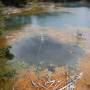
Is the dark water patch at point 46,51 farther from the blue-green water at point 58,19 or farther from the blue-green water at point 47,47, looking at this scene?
the blue-green water at point 58,19

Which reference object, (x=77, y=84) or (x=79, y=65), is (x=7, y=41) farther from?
(x=77, y=84)

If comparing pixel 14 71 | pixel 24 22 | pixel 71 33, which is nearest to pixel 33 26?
pixel 24 22

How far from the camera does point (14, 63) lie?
23547mm

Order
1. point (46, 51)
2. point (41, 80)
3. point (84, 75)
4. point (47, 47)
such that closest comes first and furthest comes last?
point (41, 80) → point (84, 75) → point (46, 51) → point (47, 47)

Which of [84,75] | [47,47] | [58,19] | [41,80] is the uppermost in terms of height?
[41,80]

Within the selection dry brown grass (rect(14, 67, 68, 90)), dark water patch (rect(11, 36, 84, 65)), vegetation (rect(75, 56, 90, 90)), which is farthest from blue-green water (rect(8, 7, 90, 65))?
dry brown grass (rect(14, 67, 68, 90))

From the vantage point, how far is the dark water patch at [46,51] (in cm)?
2483

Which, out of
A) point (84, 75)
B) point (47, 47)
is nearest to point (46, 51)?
point (47, 47)

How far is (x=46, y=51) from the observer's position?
27.5 m

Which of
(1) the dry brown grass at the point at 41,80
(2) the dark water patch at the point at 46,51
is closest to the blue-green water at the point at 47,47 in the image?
(2) the dark water patch at the point at 46,51

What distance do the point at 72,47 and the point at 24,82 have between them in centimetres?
1043

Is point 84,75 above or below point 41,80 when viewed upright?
below

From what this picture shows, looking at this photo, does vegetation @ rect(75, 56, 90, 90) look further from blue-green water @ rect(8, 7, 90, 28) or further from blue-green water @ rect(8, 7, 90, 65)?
blue-green water @ rect(8, 7, 90, 28)

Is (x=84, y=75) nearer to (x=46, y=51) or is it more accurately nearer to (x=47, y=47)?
(x=46, y=51)
